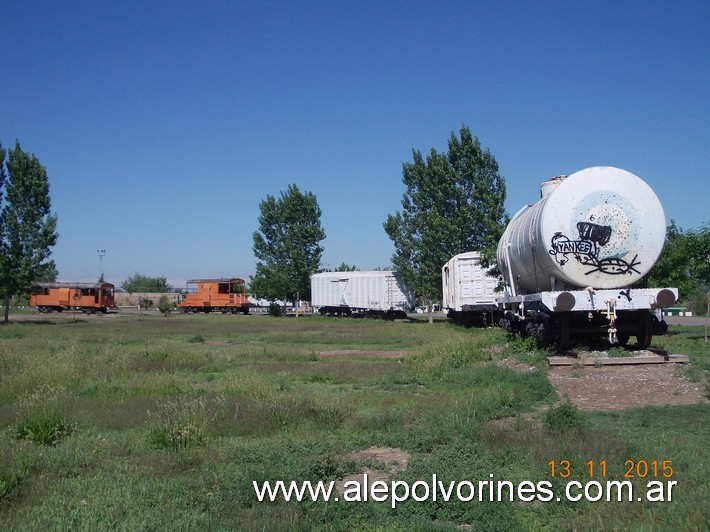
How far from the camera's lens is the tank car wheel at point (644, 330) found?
13.4 metres

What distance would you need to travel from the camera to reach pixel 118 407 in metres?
10.2

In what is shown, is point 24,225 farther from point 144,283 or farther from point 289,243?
point 144,283

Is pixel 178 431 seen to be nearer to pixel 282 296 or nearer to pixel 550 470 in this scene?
pixel 550 470

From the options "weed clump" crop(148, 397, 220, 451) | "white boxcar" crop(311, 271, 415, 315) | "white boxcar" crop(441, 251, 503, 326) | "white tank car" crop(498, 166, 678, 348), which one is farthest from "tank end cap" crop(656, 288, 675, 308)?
"white boxcar" crop(311, 271, 415, 315)

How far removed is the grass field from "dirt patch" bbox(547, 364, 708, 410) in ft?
1.20

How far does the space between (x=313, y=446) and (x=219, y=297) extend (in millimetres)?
63642

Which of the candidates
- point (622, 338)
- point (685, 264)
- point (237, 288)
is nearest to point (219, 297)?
point (237, 288)

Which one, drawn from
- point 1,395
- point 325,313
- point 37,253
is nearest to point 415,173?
point 325,313

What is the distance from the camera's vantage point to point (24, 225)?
143 ft

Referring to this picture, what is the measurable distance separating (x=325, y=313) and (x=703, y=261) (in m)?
42.7

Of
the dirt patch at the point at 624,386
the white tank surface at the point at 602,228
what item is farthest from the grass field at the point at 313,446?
the white tank surface at the point at 602,228

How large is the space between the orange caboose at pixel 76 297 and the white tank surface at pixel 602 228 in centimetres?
6179

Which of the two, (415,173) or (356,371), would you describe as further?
(415,173)

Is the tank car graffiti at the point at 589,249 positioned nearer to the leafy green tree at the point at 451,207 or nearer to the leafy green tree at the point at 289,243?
the leafy green tree at the point at 451,207
